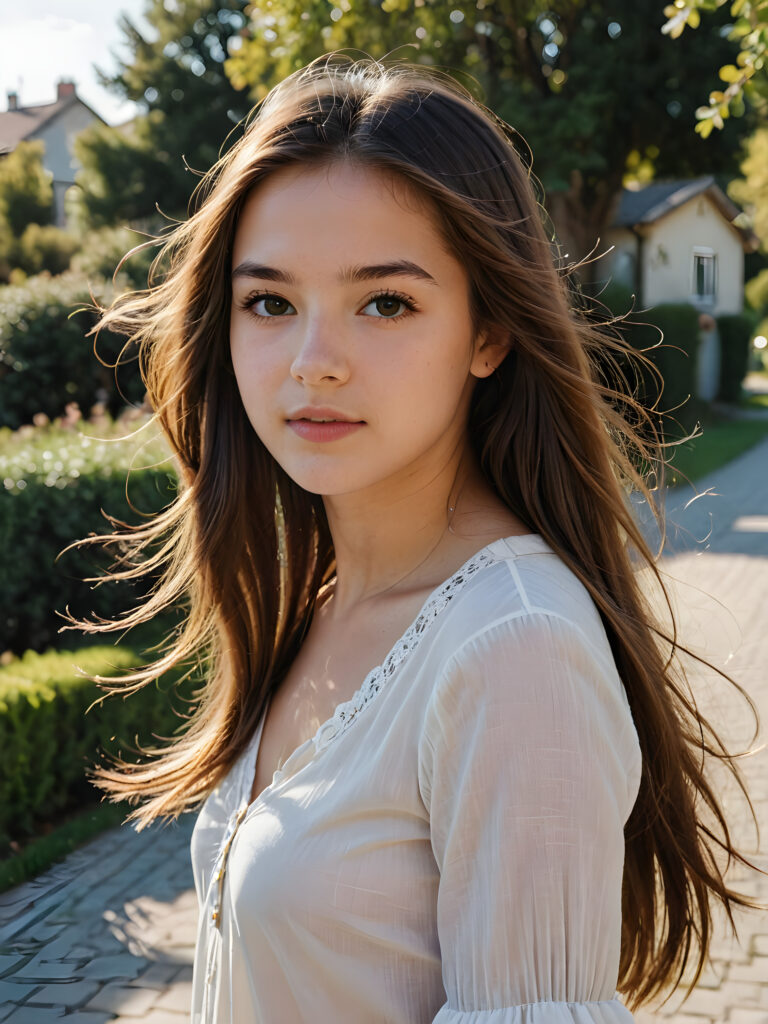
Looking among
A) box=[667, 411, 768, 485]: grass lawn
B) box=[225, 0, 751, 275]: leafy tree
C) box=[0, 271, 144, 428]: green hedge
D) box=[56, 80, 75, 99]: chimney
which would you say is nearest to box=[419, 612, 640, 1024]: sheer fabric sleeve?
box=[0, 271, 144, 428]: green hedge

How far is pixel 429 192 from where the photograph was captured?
1557 millimetres

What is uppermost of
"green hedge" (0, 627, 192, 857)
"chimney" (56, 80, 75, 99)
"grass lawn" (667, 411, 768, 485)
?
"chimney" (56, 80, 75, 99)

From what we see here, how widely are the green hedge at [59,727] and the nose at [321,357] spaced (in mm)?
3350

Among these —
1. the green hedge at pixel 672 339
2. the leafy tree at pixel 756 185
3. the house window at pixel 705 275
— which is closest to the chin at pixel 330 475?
the green hedge at pixel 672 339

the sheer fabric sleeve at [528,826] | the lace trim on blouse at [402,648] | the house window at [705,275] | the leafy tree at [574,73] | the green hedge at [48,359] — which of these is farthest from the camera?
the house window at [705,275]

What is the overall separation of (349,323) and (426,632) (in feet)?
1.56

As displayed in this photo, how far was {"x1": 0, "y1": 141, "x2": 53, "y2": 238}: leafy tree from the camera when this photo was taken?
1349cm

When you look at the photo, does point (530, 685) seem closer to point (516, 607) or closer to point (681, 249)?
point (516, 607)

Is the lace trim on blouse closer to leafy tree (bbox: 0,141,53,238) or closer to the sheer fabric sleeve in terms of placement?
the sheer fabric sleeve

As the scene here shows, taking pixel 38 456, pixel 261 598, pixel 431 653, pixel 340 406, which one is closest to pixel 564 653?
pixel 431 653

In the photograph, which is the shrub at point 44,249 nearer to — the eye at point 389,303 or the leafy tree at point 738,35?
the leafy tree at point 738,35

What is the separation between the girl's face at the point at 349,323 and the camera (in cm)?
154

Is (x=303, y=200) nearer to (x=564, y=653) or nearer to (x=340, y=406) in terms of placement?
(x=340, y=406)

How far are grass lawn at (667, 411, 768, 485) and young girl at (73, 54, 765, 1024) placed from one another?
12250 millimetres
